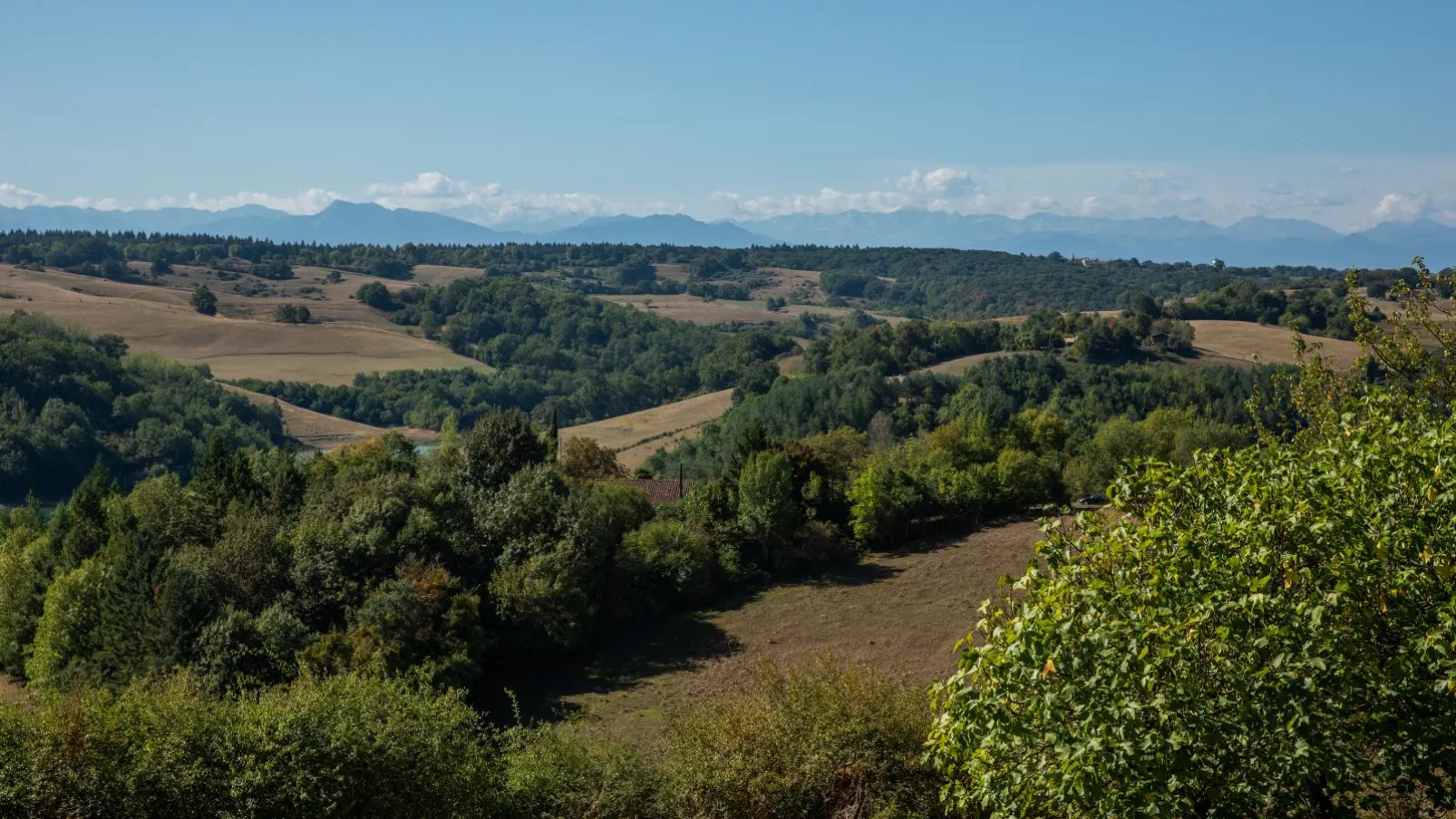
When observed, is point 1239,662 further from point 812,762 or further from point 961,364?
point 961,364

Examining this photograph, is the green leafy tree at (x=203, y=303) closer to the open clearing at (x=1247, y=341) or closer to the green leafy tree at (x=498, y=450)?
the green leafy tree at (x=498, y=450)

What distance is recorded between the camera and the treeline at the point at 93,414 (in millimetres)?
86125

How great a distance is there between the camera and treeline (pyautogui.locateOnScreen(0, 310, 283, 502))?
86125 millimetres

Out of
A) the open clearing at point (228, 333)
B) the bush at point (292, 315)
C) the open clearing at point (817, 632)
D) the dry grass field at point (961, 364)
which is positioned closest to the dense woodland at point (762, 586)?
the open clearing at point (817, 632)

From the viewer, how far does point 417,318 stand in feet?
580

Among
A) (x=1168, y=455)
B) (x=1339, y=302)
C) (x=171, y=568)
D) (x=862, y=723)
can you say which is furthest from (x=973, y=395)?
(x=862, y=723)

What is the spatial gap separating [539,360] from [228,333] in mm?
44433

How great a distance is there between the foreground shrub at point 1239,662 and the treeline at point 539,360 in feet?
312

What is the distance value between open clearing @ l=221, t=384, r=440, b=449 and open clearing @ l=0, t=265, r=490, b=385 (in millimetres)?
9463

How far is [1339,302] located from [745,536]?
8871 centimetres

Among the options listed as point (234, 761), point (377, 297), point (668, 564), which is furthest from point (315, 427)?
point (234, 761)

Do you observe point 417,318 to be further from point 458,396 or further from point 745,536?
point 745,536

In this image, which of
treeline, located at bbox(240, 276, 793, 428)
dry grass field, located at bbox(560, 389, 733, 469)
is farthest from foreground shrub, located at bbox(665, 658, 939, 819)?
treeline, located at bbox(240, 276, 793, 428)

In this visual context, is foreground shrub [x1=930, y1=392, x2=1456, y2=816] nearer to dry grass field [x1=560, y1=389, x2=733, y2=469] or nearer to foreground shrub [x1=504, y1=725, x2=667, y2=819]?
foreground shrub [x1=504, y1=725, x2=667, y2=819]
